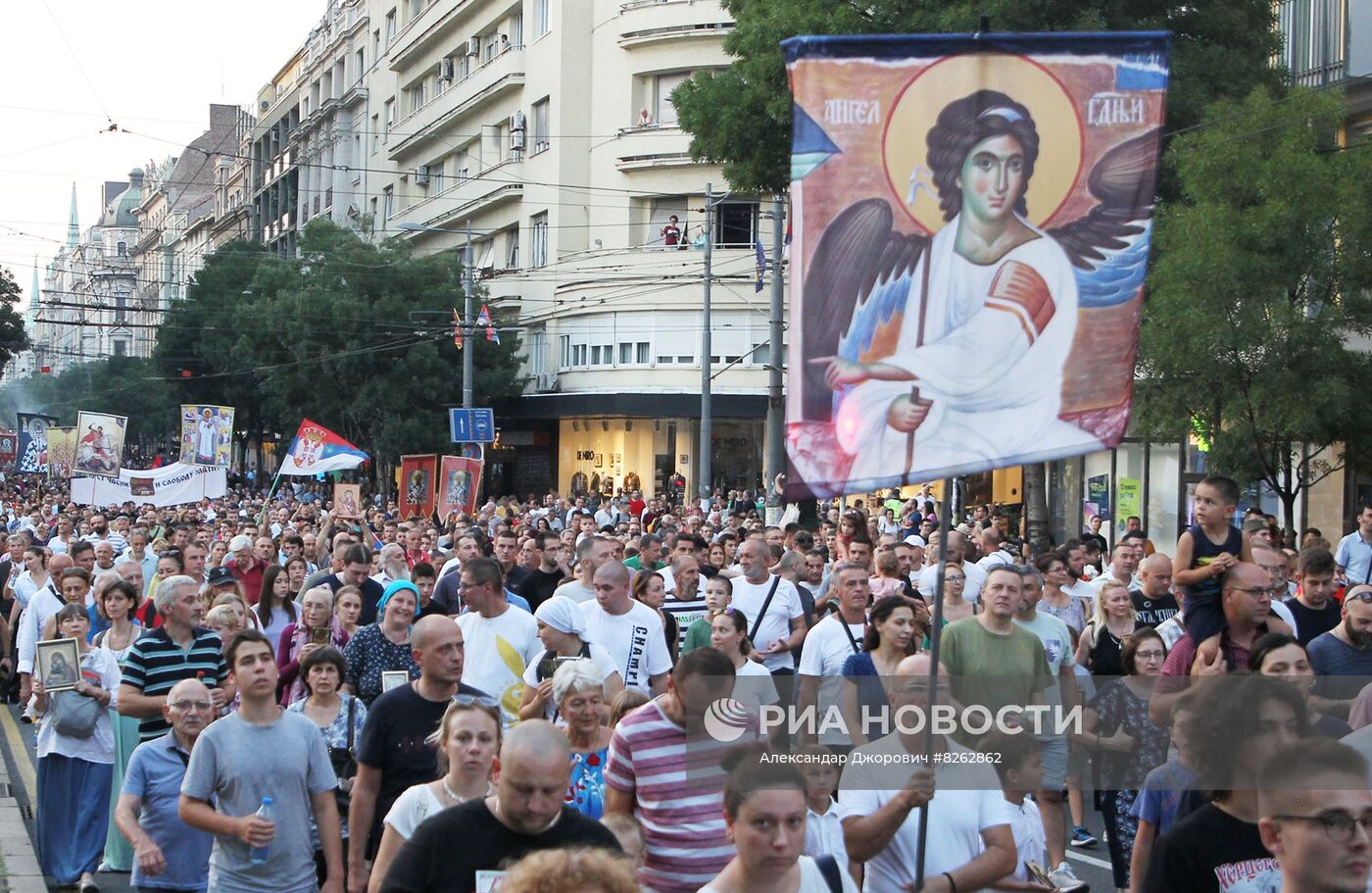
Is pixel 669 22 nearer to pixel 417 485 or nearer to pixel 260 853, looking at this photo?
pixel 417 485

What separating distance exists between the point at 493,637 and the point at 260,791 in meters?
2.10

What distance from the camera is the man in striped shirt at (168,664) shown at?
8094 millimetres

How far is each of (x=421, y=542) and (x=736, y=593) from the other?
6447 mm

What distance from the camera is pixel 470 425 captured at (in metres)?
35.1

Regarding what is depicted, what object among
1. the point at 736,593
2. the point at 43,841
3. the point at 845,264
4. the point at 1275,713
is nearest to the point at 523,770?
the point at 845,264

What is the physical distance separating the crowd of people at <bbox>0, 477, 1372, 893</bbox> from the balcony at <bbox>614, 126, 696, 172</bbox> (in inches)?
1314

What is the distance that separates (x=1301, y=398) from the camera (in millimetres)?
17625

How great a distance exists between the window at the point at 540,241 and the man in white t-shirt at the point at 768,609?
38.6 meters

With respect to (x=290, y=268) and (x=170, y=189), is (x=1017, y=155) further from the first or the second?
(x=170, y=189)

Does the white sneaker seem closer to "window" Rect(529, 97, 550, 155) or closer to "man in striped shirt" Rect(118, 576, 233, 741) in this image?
"man in striped shirt" Rect(118, 576, 233, 741)

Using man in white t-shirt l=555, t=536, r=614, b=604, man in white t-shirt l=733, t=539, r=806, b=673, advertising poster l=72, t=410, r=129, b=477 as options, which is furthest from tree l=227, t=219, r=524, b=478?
man in white t-shirt l=555, t=536, r=614, b=604

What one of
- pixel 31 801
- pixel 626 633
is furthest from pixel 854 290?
pixel 31 801

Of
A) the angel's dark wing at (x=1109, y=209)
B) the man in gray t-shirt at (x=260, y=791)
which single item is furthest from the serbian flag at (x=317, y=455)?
the angel's dark wing at (x=1109, y=209)

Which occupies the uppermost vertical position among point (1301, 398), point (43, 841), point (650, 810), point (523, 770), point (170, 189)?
point (170, 189)
